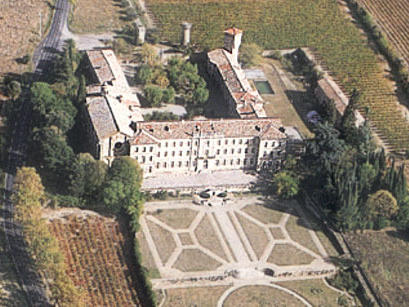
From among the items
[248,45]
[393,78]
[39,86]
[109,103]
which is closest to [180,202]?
[109,103]

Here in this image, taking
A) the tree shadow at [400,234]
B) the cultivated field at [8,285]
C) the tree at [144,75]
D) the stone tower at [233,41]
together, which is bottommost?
the cultivated field at [8,285]

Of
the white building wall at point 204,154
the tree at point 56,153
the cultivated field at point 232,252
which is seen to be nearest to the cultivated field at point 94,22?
the tree at point 56,153

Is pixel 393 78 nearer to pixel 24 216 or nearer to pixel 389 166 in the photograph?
pixel 389 166

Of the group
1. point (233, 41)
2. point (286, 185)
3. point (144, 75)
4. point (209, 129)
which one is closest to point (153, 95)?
point (144, 75)

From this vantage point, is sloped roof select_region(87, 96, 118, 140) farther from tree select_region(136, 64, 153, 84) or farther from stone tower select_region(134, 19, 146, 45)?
stone tower select_region(134, 19, 146, 45)

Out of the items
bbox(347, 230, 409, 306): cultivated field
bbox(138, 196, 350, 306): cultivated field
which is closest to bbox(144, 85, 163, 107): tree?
bbox(138, 196, 350, 306): cultivated field

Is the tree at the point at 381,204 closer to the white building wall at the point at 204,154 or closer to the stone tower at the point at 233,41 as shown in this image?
the white building wall at the point at 204,154

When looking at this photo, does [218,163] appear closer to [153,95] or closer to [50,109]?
[153,95]
